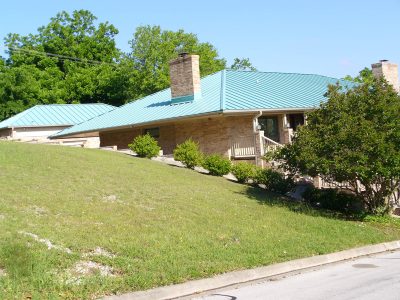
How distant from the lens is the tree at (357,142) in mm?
14070

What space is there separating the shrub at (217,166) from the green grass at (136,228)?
2.69m

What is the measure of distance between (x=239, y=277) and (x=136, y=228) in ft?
8.61

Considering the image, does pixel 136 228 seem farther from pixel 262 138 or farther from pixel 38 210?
pixel 262 138

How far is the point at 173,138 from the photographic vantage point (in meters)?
26.3

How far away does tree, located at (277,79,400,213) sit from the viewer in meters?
14.1

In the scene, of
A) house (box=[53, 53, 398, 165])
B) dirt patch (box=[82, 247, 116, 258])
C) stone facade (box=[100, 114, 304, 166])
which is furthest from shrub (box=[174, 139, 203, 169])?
dirt patch (box=[82, 247, 116, 258])

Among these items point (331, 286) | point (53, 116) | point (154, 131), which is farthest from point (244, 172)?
point (53, 116)

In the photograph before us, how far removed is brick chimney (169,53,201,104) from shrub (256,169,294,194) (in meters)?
7.96

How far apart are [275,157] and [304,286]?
8.74 m

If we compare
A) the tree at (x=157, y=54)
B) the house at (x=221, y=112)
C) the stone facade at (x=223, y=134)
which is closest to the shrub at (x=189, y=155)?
the house at (x=221, y=112)

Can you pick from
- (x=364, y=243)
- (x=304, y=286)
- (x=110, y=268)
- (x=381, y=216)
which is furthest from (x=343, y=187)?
(x=110, y=268)

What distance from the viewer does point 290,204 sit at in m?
15.9

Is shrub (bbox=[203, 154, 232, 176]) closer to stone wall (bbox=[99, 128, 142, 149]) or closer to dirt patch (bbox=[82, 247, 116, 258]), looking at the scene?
stone wall (bbox=[99, 128, 142, 149])

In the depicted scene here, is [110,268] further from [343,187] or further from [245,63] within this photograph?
[245,63]
